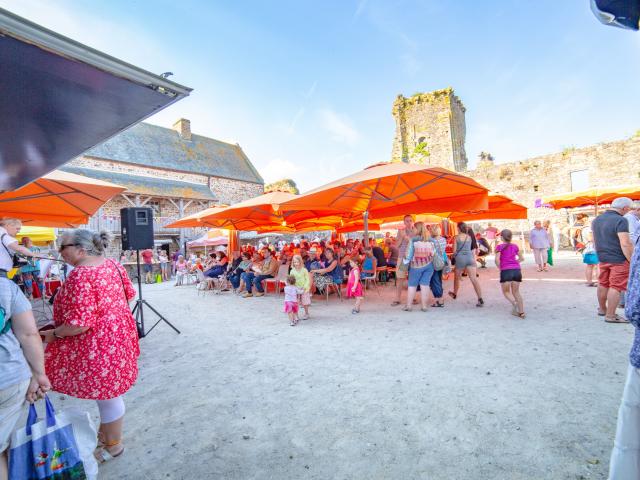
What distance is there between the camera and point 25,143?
7.84 feet

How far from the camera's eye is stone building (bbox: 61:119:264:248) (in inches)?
748

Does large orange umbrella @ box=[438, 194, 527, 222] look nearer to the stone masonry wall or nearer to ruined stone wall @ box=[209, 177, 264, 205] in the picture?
ruined stone wall @ box=[209, 177, 264, 205]

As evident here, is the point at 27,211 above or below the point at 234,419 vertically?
above

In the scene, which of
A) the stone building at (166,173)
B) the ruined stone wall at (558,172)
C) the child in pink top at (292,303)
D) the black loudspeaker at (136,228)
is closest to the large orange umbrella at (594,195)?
the ruined stone wall at (558,172)

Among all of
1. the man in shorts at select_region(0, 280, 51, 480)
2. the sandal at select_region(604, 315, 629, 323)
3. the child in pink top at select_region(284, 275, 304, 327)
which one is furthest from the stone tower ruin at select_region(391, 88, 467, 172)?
the man in shorts at select_region(0, 280, 51, 480)

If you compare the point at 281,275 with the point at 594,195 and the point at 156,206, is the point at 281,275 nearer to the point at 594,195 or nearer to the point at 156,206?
the point at 594,195

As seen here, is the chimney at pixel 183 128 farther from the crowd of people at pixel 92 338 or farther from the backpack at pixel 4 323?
the backpack at pixel 4 323

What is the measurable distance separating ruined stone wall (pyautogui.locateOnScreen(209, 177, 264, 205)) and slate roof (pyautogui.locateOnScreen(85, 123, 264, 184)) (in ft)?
1.33

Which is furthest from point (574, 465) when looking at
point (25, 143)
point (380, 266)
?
point (380, 266)

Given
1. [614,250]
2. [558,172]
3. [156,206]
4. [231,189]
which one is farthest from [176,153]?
[614,250]

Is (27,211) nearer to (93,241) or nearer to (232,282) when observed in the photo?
(232,282)

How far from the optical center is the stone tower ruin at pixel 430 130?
2506 centimetres

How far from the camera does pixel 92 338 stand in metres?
1.89

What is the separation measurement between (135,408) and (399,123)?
28.2 m
